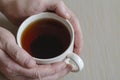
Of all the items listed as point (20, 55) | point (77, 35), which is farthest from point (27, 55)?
point (77, 35)

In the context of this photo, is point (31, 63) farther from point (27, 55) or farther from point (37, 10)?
point (37, 10)

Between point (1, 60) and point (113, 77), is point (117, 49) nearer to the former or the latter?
point (113, 77)

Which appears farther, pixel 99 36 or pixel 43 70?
pixel 99 36

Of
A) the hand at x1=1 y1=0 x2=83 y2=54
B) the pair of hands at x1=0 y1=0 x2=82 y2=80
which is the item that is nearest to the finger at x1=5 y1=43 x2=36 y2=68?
the pair of hands at x1=0 y1=0 x2=82 y2=80

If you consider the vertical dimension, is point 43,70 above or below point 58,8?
below

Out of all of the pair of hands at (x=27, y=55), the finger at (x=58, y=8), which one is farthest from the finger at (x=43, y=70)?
the finger at (x=58, y=8)

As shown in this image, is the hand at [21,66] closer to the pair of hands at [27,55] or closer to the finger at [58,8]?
the pair of hands at [27,55]

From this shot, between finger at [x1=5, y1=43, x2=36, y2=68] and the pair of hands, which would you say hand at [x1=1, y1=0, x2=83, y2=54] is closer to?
the pair of hands
